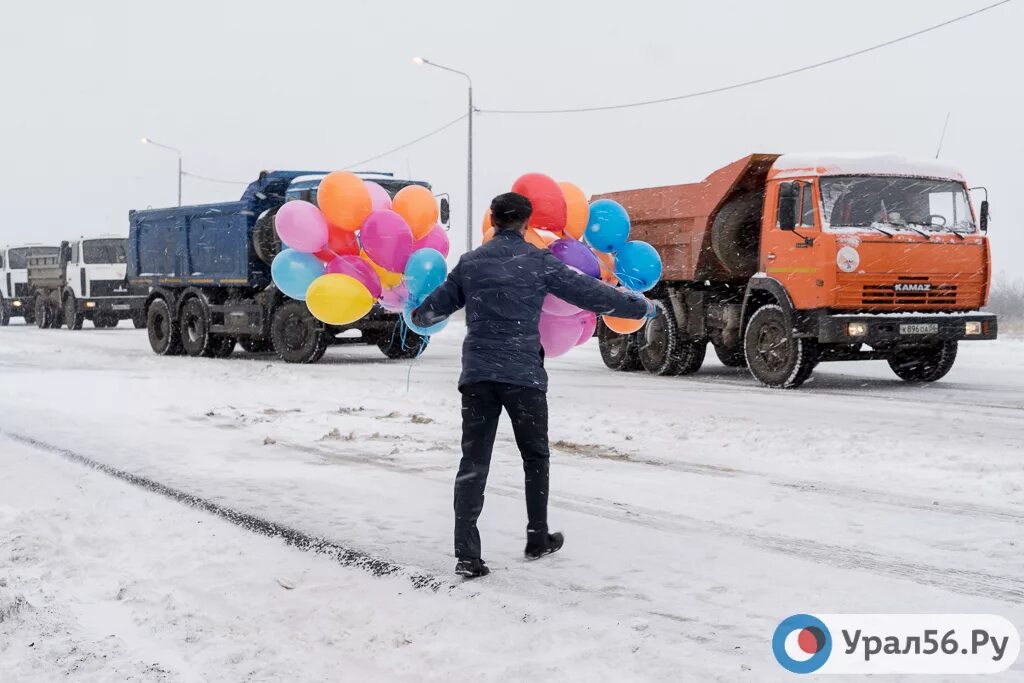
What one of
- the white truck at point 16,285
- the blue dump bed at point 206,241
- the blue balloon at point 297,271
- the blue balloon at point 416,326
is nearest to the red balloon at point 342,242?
the blue balloon at point 297,271

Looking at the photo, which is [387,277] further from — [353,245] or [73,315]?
[73,315]

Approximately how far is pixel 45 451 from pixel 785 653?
258 inches

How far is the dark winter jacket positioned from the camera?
499 centimetres

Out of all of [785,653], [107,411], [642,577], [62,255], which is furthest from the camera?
[62,255]

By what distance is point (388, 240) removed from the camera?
22.0ft

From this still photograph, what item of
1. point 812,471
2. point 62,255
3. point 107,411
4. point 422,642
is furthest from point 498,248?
point 62,255

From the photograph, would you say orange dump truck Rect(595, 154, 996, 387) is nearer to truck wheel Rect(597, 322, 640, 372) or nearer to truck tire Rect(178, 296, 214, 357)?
truck wheel Rect(597, 322, 640, 372)

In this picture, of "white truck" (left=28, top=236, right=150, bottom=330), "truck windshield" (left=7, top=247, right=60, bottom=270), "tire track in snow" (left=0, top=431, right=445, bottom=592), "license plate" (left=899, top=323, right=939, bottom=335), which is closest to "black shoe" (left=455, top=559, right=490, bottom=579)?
"tire track in snow" (left=0, top=431, right=445, bottom=592)

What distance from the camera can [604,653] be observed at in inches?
158

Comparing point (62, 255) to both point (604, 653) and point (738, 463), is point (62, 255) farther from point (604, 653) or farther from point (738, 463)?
point (604, 653)

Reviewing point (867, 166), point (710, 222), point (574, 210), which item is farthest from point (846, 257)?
point (574, 210)

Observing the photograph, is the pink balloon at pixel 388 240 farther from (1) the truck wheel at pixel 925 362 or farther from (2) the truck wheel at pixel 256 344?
(2) the truck wheel at pixel 256 344

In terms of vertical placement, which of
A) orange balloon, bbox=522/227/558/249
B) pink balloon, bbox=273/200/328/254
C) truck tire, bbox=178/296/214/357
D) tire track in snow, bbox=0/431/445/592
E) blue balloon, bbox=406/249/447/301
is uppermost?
pink balloon, bbox=273/200/328/254

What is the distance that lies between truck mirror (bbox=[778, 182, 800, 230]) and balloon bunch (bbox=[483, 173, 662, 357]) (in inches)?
261
